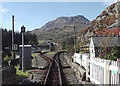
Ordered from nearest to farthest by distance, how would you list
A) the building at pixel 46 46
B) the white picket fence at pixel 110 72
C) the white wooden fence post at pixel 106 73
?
1. the white picket fence at pixel 110 72
2. the white wooden fence post at pixel 106 73
3. the building at pixel 46 46

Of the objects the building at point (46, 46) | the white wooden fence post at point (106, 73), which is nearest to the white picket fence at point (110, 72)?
the white wooden fence post at point (106, 73)

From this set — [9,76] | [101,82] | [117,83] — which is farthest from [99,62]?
[9,76]

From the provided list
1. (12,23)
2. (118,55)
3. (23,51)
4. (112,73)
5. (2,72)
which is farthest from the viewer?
(12,23)

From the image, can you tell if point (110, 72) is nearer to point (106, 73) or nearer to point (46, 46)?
point (106, 73)

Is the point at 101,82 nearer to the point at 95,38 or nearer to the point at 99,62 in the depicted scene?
the point at 99,62

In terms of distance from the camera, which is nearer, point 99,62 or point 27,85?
point 99,62

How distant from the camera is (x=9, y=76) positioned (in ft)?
32.2

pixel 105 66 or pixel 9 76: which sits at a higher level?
pixel 105 66

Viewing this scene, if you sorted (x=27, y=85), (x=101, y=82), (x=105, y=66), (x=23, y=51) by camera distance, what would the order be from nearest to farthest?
(x=105, y=66) → (x=101, y=82) → (x=27, y=85) → (x=23, y=51)

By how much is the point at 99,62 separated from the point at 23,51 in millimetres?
10137

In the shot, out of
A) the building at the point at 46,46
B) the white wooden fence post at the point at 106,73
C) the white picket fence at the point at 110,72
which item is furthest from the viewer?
the building at the point at 46,46

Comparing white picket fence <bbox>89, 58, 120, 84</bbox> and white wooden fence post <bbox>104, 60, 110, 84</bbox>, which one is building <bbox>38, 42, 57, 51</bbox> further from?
white wooden fence post <bbox>104, 60, 110, 84</bbox>

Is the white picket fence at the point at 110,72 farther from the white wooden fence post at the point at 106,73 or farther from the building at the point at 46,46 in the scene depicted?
the building at the point at 46,46

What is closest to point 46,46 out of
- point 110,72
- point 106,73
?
point 106,73
